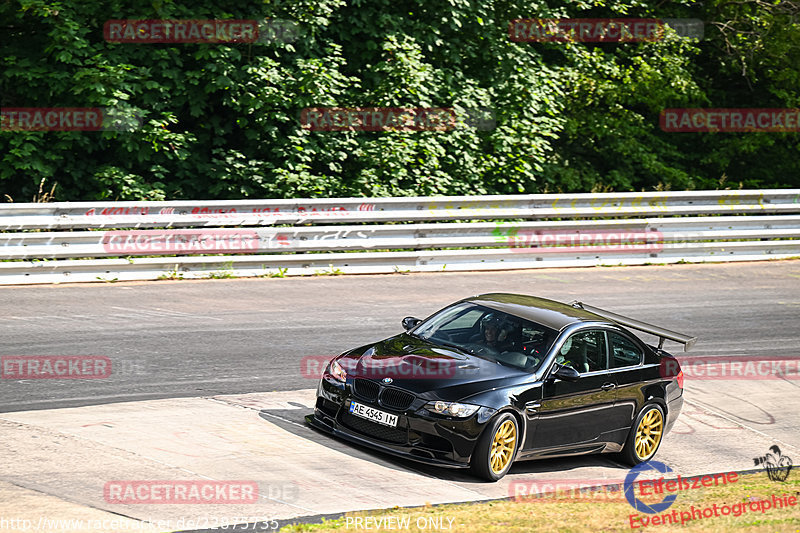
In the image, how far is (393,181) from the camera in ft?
62.2

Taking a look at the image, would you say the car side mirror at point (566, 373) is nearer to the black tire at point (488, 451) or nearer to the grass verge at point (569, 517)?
the black tire at point (488, 451)

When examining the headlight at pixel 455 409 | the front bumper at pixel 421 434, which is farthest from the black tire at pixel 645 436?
the headlight at pixel 455 409

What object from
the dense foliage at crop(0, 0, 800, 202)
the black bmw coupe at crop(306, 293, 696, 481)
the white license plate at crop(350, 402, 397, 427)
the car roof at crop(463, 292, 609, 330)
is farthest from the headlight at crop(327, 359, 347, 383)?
the dense foliage at crop(0, 0, 800, 202)

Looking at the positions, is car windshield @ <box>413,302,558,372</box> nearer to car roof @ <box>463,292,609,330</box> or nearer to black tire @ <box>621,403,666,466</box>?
car roof @ <box>463,292,609,330</box>

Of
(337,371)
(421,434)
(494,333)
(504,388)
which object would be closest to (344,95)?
(494,333)

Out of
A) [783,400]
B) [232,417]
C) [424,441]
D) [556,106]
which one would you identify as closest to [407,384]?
[424,441]

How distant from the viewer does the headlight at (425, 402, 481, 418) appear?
8383mm

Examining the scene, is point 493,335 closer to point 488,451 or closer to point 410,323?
point 410,323

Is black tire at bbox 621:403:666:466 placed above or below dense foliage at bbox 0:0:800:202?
below

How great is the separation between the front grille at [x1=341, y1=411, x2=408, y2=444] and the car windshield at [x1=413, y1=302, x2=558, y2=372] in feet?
3.89

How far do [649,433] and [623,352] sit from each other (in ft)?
3.02

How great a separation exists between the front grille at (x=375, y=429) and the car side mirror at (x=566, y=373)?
1.60 m

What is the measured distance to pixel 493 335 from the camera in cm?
946

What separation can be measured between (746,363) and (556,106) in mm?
9355
